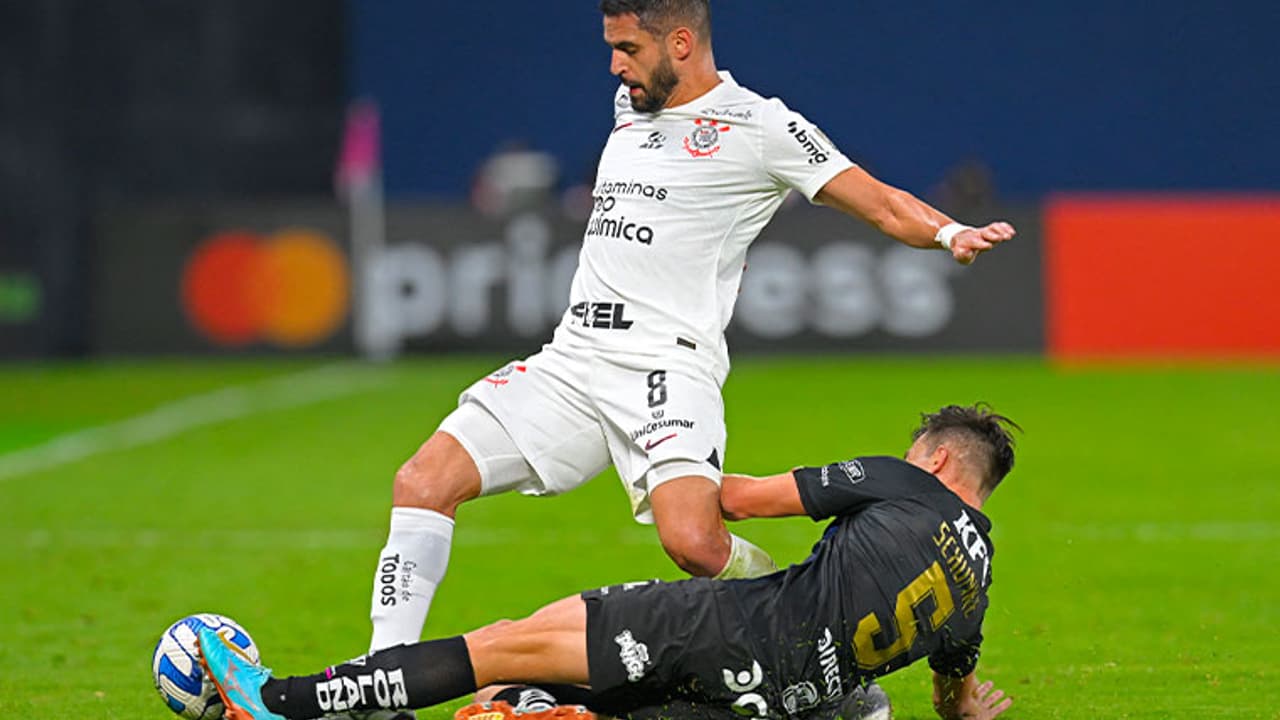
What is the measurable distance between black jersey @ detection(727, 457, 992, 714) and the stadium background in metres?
0.83

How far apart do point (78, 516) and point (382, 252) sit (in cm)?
1034

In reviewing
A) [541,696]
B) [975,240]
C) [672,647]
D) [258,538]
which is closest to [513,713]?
[541,696]

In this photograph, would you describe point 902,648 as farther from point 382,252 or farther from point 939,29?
point 939,29

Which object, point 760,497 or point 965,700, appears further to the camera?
point 965,700

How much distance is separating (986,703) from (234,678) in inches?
90.2

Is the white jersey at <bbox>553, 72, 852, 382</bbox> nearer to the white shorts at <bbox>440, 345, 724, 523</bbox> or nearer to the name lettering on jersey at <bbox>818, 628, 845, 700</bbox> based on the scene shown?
the white shorts at <bbox>440, 345, 724, 523</bbox>

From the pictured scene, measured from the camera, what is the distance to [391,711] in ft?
19.1

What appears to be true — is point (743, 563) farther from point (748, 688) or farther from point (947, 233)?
point (947, 233)

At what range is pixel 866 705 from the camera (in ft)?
20.1

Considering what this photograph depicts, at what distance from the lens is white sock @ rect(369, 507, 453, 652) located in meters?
6.29

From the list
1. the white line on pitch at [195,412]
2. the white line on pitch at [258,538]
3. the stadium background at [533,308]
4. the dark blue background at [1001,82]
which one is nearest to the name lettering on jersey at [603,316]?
the stadium background at [533,308]

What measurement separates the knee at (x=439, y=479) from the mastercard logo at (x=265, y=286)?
51.8 feet

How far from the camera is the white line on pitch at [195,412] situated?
15.1 meters

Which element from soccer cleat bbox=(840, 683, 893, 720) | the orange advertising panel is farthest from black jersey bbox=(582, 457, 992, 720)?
the orange advertising panel
